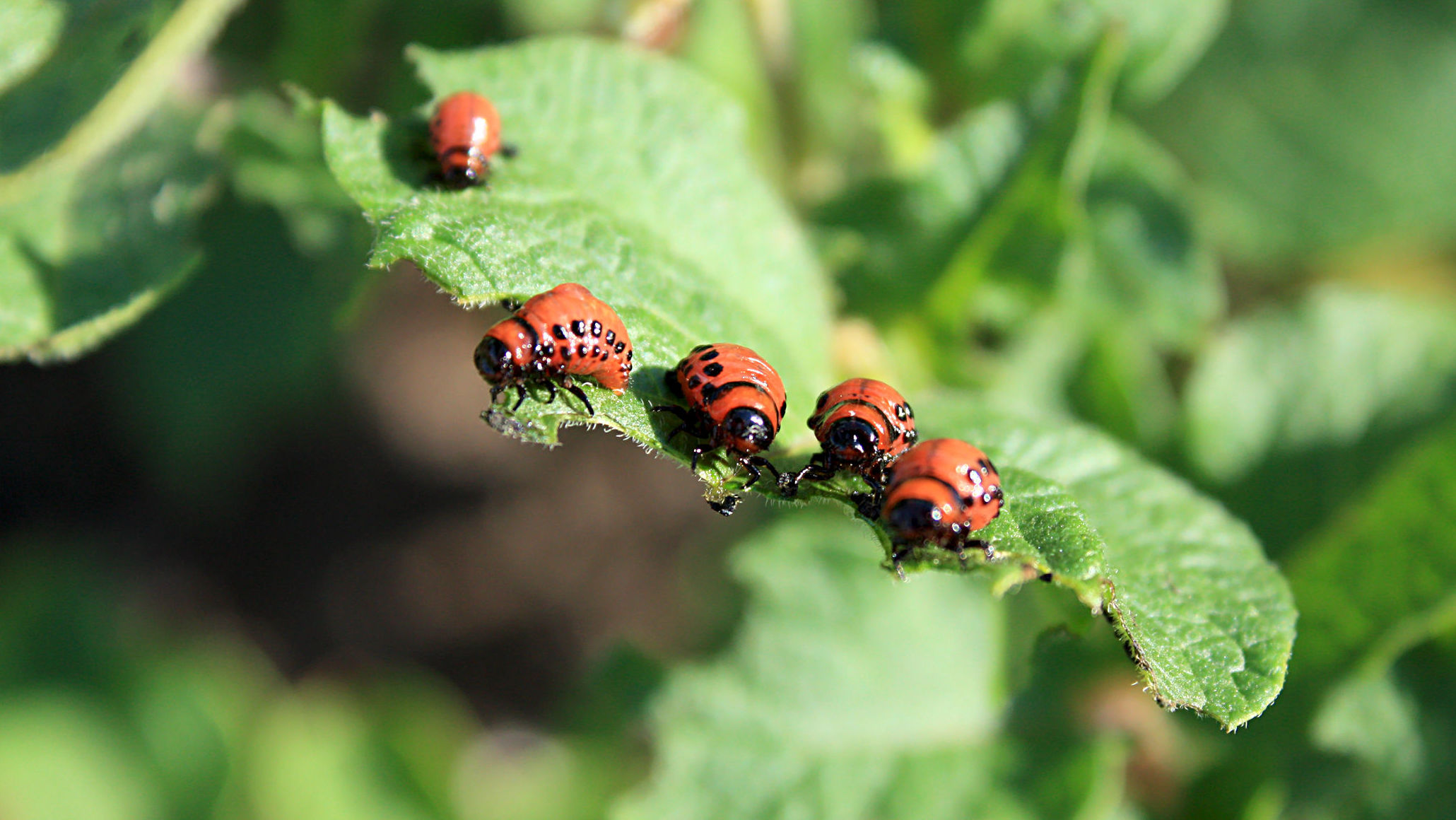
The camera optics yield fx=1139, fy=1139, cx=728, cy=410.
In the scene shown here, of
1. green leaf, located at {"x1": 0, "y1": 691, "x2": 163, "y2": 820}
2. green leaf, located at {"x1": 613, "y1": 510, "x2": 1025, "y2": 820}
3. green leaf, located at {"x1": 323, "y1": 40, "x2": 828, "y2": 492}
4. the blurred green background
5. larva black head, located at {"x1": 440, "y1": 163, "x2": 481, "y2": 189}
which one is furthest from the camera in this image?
green leaf, located at {"x1": 0, "y1": 691, "x2": 163, "y2": 820}

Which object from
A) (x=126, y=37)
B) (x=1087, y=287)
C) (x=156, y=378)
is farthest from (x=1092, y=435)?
(x=156, y=378)

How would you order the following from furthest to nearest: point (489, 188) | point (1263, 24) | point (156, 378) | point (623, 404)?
point (156, 378) < point (1263, 24) < point (489, 188) < point (623, 404)

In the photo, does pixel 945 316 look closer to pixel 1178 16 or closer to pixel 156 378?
pixel 1178 16

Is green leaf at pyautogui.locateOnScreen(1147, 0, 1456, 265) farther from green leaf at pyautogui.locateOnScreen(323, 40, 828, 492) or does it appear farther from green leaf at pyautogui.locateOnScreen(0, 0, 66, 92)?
green leaf at pyautogui.locateOnScreen(0, 0, 66, 92)

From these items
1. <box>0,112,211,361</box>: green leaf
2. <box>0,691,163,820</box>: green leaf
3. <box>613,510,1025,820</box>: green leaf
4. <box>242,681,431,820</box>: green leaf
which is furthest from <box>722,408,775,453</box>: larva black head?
<box>0,691,163,820</box>: green leaf

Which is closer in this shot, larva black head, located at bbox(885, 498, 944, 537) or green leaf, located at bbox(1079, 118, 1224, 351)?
larva black head, located at bbox(885, 498, 944, 537)

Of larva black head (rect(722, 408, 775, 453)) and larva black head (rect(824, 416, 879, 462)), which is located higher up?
larva black head (rect(824, 416, 879, 462))
